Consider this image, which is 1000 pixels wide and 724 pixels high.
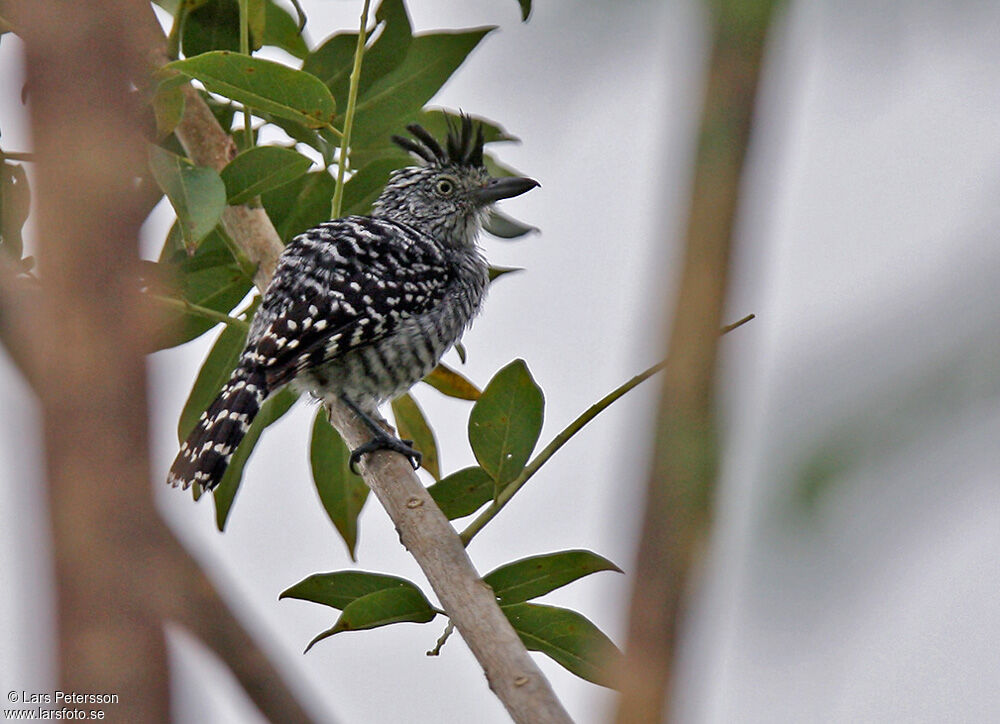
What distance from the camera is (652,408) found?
0.63 m

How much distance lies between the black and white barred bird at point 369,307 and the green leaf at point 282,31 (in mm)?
460

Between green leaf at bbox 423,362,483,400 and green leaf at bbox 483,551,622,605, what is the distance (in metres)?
1.05

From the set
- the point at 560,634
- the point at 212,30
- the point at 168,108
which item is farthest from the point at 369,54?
the point at 560,634

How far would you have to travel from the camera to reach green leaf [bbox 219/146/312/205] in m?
2.71

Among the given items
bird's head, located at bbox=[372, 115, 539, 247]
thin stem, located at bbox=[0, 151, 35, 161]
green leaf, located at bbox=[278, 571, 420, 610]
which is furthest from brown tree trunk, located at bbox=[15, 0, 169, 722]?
bird's head, located at bbox=[372, 115, 539, 247]

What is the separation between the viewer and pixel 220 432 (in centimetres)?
294

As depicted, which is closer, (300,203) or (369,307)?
(300,203)

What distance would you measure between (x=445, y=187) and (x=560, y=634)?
2.33 metres

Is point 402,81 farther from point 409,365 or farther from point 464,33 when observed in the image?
point 409,365

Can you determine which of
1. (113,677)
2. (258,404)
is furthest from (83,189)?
(258,404)

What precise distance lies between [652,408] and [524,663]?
1.14 meters

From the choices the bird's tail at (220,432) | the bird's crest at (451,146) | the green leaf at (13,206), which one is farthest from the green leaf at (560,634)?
the bird's crest at (451,146)

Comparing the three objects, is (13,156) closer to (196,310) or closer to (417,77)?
(196,310)

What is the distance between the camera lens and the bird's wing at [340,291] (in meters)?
3.19
